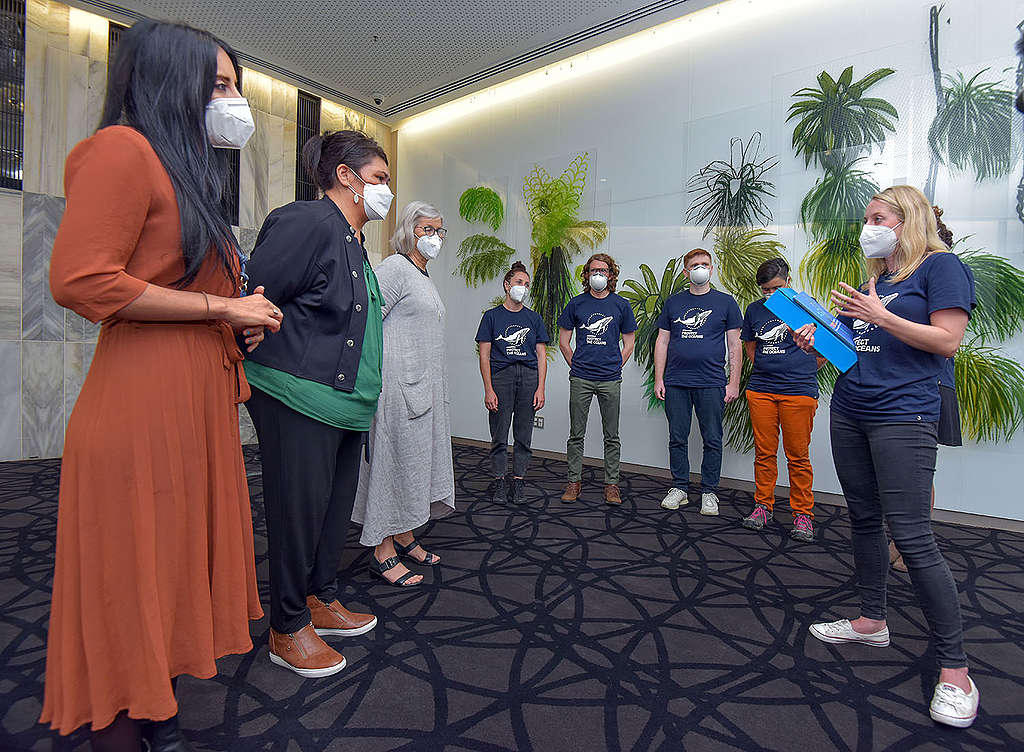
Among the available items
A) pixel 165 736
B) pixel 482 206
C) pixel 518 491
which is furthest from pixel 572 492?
pixel 482 206

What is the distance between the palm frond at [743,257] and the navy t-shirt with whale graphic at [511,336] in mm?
1556

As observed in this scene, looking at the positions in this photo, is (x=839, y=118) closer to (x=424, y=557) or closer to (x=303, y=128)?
(x=424, y=557)

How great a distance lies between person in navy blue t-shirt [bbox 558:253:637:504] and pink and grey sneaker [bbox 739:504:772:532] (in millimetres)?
803

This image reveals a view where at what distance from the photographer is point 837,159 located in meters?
3.76

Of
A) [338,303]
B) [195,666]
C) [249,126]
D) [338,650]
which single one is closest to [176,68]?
[249,126]

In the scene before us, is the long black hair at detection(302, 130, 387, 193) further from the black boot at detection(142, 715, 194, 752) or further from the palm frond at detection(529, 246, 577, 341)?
the palm frond at detection(529, 246, 577, 341)

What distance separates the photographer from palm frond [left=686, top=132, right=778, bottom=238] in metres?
4.08

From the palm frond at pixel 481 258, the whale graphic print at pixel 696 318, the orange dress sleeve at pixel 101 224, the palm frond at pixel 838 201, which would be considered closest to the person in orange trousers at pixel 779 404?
the whale graphic print at pixel 696 318

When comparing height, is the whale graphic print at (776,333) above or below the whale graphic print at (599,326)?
below

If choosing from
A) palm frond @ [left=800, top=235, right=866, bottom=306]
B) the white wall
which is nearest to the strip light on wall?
the white wall

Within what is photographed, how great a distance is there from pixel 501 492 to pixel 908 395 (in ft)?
8.26

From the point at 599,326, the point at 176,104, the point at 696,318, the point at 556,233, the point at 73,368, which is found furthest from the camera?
the point at 556,233

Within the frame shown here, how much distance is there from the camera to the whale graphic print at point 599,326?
3785mm

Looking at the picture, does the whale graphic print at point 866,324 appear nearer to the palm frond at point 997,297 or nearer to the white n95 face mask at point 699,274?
the white n95 face mask at point 699,274
